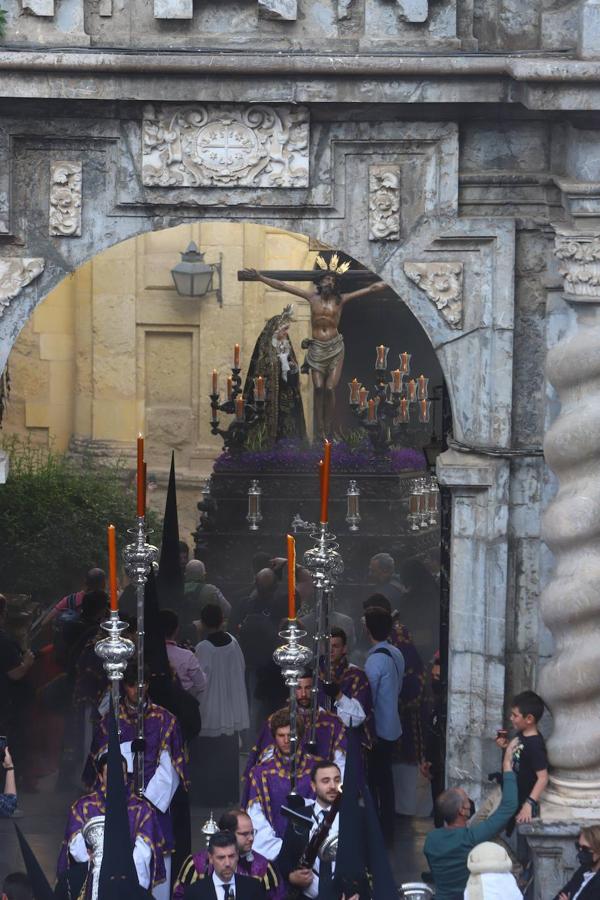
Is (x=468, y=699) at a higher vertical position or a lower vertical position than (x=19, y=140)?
lower

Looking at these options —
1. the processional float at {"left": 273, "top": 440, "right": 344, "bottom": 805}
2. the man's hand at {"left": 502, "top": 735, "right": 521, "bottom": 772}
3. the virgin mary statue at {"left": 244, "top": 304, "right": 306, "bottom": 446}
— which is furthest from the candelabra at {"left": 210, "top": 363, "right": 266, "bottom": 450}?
the man's hand at {"left": 502, "top": 735, "right": 521, "bottom": 772}

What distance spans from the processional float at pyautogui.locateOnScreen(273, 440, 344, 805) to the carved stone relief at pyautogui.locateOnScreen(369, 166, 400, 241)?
125 cm

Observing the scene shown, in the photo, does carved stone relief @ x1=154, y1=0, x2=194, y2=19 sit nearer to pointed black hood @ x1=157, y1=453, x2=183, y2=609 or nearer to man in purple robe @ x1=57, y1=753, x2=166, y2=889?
man in purple robe @ x1=57, y1=753, x2=166, y2=889

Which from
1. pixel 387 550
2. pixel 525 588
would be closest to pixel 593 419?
pixel 525 588

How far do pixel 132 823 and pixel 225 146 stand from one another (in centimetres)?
350

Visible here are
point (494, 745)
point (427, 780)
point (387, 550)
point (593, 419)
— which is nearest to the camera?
point (593, 419)

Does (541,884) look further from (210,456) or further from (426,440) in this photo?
(210,456)

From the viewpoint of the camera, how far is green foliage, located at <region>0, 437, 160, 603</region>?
68.5ft

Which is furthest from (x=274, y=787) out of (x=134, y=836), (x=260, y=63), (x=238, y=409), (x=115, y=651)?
(x=238, y=409)

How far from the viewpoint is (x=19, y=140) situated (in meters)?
15.5

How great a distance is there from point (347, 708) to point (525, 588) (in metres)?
1.24

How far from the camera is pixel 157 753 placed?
50.4 feet

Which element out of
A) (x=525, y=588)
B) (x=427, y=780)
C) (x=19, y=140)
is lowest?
(x=427, y=780)

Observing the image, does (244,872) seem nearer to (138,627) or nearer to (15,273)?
(138,627)
